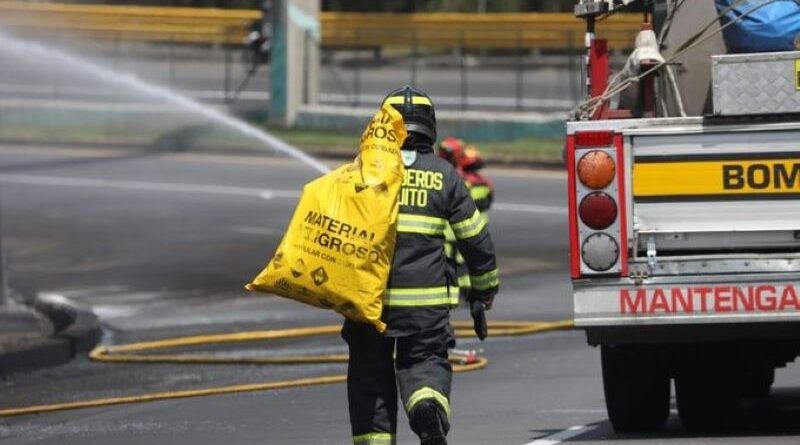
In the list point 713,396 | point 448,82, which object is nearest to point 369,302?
point 713,396

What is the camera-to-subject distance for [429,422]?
697 cm

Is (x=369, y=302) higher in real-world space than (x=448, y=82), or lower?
lower

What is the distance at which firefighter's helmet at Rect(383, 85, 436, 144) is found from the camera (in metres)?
7.27

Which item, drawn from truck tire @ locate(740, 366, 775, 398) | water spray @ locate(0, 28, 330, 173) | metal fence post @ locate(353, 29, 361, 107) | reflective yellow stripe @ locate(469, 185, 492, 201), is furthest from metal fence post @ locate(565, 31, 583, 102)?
truck tire @ locate(740, 366, 775, 398)

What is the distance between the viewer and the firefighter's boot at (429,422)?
6973mm

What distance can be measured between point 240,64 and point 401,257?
31.6m

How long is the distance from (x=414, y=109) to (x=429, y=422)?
1.22 m

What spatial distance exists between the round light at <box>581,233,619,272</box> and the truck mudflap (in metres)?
0.07

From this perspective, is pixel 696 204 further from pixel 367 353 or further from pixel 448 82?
pixel 448 82

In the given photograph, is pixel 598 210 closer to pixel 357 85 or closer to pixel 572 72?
pixel 572 72

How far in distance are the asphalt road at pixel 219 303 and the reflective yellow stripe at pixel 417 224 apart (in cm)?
187

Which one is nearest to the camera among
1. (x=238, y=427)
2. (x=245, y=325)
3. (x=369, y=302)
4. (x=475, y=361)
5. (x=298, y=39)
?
(x=369, y=302)

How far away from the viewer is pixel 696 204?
8.10 m

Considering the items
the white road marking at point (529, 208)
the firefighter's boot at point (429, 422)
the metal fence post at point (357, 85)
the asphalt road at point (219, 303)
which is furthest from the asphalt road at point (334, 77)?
the firefighter's boot at point (429, 422)
